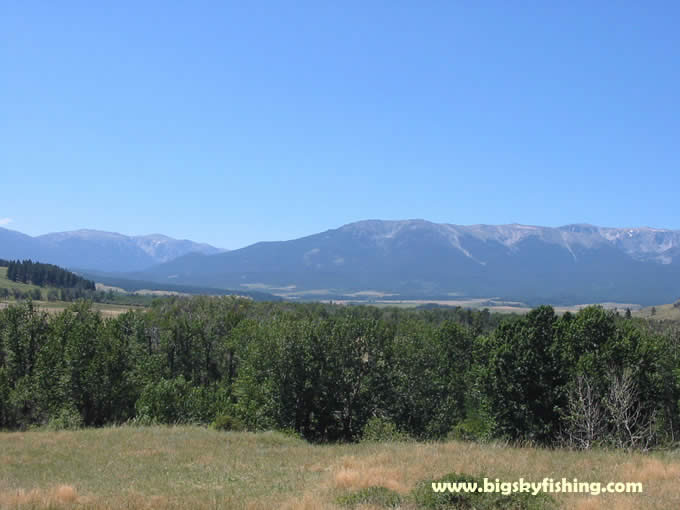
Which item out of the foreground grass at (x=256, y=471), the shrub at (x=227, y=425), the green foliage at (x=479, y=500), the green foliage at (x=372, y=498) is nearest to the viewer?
the green foliage at (x=479, y=500)

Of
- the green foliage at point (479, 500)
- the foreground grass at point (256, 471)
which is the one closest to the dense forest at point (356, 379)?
the foreground grass at point (256, 471)

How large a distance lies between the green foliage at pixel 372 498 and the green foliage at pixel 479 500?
0.56 meters

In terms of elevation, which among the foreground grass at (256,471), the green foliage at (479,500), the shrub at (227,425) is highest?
the green foliage at (479,500)

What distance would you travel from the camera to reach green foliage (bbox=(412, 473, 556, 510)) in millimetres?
12945

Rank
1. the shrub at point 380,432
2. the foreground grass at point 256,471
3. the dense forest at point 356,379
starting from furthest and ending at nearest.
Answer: the dense forest at point 356,379 < the shrub at point 380,432 < the foreground grass at point 256,471

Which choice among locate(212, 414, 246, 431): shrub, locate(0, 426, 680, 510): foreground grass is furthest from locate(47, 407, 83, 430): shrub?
locate(0, 426, 680, 510): foreground grass

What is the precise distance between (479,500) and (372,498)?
2.67 m

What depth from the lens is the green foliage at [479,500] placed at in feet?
42.5

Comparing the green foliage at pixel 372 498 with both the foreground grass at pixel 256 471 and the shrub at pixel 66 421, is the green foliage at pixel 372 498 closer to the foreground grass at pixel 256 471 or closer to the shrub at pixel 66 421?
the foreground grass at pixel 256 471

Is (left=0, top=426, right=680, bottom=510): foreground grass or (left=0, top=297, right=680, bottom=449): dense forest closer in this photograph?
(left=0, top=426, right=680, bottom=510): foreground grass

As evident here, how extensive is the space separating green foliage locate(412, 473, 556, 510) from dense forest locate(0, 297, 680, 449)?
90.5 feet

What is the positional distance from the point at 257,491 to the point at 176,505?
3.09 m

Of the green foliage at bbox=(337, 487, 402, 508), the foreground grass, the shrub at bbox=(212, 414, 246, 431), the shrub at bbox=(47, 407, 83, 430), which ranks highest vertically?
the green foliage at bbox=(337, 487, 402, 508)

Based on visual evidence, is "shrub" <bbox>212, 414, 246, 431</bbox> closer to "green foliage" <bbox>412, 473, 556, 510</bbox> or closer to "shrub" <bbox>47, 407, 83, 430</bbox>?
"shrub" <bbox>47, 407, 83, 430</bbox>
